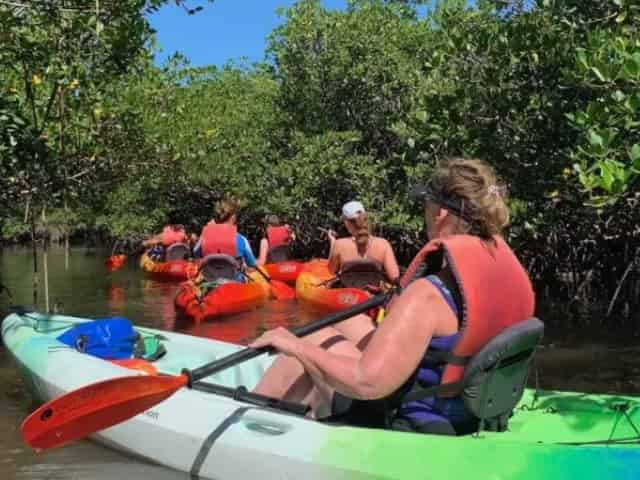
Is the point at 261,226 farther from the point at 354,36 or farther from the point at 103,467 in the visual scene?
the point at 103,467

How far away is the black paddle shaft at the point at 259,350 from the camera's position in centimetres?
335

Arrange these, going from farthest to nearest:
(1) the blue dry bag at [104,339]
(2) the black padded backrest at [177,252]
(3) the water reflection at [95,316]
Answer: (2) the black padded backrest at [177,252], (1) the blue dry bag at [104,339], (3) the water reflection at [95,316]

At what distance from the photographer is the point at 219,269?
976cm

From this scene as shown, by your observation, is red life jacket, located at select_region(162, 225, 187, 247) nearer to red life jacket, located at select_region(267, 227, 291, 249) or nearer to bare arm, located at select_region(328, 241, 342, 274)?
red life jacket, located at select_region(267, 227, 291, 249)

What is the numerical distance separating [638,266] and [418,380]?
20.1 feet

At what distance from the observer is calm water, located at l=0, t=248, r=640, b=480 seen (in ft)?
13.7

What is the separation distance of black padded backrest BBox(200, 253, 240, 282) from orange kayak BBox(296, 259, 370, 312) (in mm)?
874

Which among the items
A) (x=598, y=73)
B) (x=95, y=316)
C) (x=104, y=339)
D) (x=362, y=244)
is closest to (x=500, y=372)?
(x=598, y=73)

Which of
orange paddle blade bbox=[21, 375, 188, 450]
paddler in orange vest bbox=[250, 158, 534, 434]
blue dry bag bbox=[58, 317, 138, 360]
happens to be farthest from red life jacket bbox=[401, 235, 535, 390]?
blue dry bag bbox=[58, 317, 138, 360]

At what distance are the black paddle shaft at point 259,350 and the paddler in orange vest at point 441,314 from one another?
169 mm

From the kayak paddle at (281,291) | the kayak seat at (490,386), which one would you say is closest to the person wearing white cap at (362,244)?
the kayak paddle at (281,291)

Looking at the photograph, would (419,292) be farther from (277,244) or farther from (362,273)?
(277,244)

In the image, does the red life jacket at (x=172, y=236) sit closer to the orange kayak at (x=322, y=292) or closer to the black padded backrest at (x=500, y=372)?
the orange kayak at (x=322, y=292)

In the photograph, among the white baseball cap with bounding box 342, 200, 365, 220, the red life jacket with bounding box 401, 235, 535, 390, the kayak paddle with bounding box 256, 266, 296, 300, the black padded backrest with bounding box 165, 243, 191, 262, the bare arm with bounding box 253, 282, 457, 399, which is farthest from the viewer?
the black padded backrest with bounding box 165, 243, 191, 262
